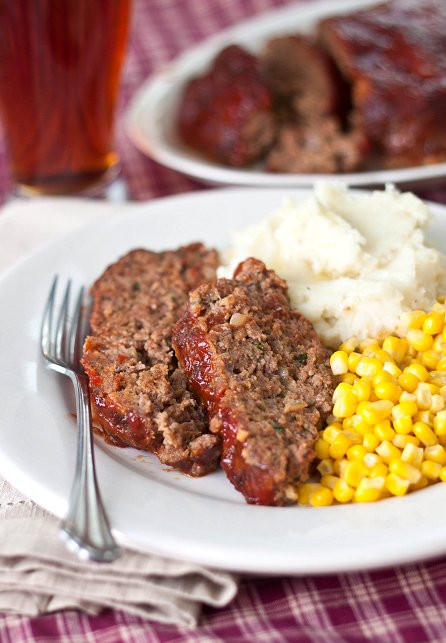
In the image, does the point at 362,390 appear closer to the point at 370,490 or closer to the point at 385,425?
the point at 385,425

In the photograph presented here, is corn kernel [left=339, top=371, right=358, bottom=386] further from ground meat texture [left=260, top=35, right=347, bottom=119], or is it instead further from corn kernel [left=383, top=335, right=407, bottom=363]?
ground meat texture [left=260, top=35, right=347, bottom=119]

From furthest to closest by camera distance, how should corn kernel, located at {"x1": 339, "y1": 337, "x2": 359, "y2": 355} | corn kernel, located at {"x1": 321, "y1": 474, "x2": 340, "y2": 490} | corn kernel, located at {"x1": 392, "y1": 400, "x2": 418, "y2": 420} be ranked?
1. corn kernel, located at {"x1": 339, "y1": 337, "x2": 359, "y2": 355}
2. corn kernel, located at {"x1": 392, "y1": 400, "x2": 418, "y2": 420}
3. corn kernel, located at {"x1": 321, "y1": 474, "x2": 340, "y2": 490}

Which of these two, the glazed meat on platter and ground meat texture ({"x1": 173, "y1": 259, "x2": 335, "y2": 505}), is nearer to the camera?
ground meat texture ({"x1": 173, "y1": 259, "x2": 335, "y2": 505})

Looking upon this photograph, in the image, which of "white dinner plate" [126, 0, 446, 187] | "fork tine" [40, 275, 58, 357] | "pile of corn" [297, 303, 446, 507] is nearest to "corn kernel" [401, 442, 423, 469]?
"pile of corn" [297, 303, 446, 507]

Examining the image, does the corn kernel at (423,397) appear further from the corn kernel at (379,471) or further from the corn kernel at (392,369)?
the corn kernel at (379,471)

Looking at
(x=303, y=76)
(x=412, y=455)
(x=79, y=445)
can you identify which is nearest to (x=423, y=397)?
(x=412, y=455)

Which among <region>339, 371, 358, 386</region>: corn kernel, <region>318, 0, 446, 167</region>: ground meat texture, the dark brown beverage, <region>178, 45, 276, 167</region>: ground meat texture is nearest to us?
<region>339, 371, 358, 386</region>: corn kernel

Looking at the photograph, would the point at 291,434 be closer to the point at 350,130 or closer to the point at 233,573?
the point at 233,573

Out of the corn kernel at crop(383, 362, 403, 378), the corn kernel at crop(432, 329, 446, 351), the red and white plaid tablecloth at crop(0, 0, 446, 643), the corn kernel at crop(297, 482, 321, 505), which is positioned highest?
the corn kernel at crop(383, 362, 403, 378)
